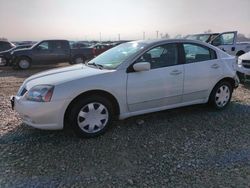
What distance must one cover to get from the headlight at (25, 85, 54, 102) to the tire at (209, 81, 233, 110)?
3.25 meters

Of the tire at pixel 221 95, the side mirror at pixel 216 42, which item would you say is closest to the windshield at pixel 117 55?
the tire at pixel 221 95

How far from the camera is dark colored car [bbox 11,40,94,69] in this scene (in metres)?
14.6

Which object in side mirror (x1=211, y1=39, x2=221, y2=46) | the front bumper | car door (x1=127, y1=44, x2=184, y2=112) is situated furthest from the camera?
side mirror (x1=211, y1=39, x2=221, y2=46)

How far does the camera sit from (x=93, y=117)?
14.4 ft

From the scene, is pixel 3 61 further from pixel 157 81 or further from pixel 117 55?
pixel 157 81

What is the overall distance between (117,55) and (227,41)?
Answer: 406 inches

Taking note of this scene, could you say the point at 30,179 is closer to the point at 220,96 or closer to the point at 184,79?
the point at 184,79

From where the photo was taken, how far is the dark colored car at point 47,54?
14.6 meters

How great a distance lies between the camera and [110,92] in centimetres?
441

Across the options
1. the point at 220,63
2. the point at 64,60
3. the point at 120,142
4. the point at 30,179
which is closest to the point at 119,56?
the point at 120,142

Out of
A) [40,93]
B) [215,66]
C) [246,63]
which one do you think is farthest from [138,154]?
[246,63]

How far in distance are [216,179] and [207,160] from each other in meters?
0.47

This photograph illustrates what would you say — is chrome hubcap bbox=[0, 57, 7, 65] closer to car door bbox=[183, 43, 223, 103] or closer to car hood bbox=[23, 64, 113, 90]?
car hood bbox=[23, 64, 113, 90]

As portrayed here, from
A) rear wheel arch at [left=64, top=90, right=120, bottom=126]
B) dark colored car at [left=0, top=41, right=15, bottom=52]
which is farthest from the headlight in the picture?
dark colored car at [left=0, top=41, right=15, bottom=52]
